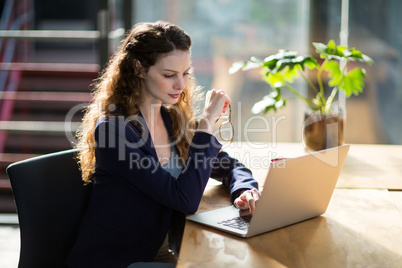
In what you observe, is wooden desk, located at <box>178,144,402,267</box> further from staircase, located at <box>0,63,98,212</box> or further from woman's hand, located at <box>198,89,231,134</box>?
staircase, located at <box>0,63,98,212</box>

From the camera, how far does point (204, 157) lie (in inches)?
56.5

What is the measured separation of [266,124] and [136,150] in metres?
2.06

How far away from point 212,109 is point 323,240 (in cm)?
54

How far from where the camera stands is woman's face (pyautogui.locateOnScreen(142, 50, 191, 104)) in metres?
1.53

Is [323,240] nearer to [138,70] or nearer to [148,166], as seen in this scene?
[148,166]

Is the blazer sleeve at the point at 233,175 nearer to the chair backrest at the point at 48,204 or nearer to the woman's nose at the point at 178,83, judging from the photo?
the woman's nose at the point at 178,83

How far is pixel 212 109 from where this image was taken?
1.53 m

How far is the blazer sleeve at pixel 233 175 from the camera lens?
150 cm

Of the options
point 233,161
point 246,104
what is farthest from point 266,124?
point 233,161

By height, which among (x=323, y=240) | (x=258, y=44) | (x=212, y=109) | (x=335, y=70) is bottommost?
(x=323, y=240)

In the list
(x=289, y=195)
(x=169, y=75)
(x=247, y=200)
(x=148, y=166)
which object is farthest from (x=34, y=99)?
(x=289, y=195)

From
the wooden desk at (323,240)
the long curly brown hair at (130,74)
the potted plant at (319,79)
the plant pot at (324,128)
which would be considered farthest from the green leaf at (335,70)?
the long curly brown hair at (130,74)

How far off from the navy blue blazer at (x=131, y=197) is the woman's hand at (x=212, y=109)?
35 mm

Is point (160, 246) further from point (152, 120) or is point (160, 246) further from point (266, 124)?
point (266, 124)
